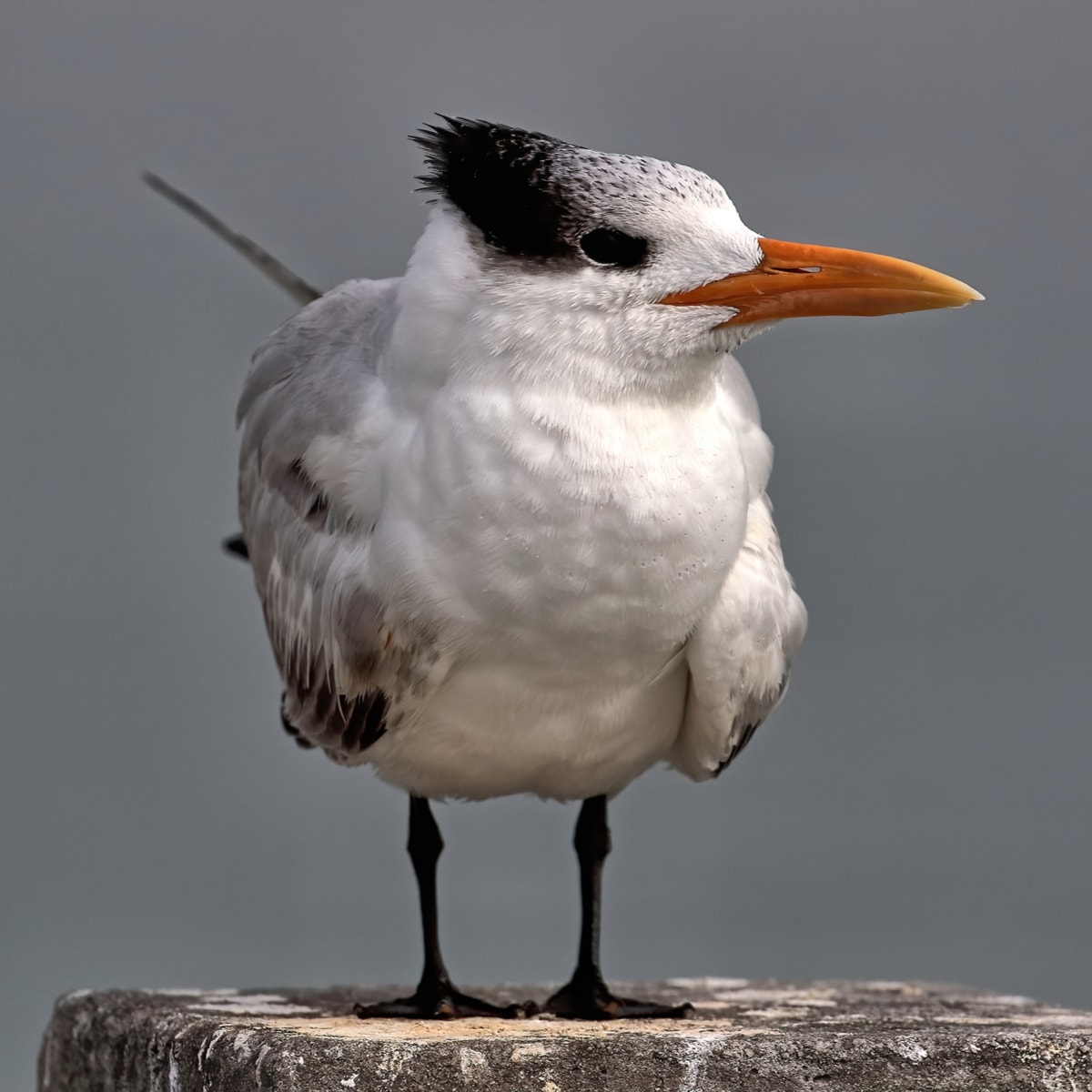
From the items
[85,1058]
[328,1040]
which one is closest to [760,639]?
[328,1040]

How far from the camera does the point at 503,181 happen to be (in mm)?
3619

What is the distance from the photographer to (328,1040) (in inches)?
141

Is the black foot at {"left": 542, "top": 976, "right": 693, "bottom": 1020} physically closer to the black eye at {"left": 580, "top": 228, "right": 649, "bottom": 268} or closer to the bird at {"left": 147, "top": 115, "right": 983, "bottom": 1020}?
the bird at {"left": 147, "top": 115, "right": 983, "bottom": 1020}

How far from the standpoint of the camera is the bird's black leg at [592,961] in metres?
4.21

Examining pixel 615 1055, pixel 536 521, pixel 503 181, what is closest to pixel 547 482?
pixel 536 521

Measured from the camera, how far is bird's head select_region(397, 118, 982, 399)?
351 cm

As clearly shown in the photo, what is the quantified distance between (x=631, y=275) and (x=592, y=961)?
1.62 meters

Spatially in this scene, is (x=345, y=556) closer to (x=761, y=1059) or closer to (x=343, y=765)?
(x=343, y=765)

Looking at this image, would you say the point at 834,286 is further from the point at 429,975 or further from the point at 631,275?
the point at 429,975

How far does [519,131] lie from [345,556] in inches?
35.4

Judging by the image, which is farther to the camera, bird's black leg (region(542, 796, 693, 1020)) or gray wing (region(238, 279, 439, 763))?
bird's black leg (region(542, 796, 693, 1020))

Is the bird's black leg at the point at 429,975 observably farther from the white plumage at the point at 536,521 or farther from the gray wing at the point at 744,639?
the gray wing at the point at 744,639

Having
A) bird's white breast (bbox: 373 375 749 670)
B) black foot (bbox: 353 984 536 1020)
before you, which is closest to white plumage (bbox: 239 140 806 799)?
bird's white breast (bbox: 373 375 749 670)

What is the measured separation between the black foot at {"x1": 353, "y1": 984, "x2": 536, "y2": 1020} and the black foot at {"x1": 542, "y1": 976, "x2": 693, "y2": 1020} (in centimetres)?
7
